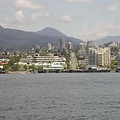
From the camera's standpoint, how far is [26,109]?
98.7 feet

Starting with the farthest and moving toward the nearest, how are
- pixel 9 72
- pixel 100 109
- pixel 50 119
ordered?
pixel 9 72 < pixel 100 109 < pixel 50 119

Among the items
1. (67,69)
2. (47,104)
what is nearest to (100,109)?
(47,104)

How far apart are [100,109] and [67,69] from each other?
151345 millimetres

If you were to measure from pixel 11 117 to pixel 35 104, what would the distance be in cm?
684

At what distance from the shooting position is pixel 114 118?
26.2m

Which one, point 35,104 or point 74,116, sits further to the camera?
point 35,104

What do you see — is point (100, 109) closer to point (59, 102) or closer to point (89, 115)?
point (89, 115)

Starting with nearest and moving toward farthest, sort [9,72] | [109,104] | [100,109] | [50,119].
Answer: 1. [50,119]
2. [100,109]
3. [109,104]
4. [9,72]

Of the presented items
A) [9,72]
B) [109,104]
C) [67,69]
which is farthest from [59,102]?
[67,69]

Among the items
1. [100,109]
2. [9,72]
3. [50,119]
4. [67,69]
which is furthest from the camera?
[67,69]

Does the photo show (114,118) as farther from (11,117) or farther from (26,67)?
(26,67)

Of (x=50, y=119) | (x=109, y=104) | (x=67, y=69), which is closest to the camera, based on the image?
(x=50, y=119)

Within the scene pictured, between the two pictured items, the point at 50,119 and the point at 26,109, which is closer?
the point at 50,119

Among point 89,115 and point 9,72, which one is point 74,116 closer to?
point 89,115
